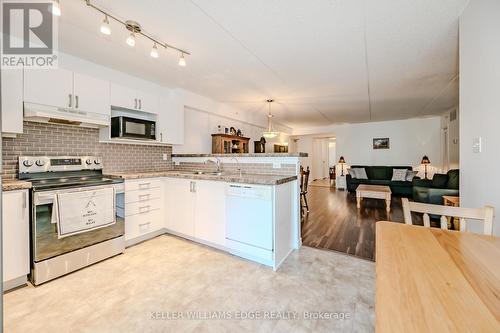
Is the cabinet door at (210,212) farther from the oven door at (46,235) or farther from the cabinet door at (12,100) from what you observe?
the cabinet door at (12,100)

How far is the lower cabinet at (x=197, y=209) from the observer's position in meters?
2.69

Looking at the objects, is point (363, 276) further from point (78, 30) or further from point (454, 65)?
point (78, 30)

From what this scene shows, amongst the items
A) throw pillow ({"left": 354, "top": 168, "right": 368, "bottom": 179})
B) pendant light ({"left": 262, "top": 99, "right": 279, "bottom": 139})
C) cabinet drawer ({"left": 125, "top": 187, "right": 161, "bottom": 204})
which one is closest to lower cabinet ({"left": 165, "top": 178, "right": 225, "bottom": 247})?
cabinet drawer ({"left": 125, "top": 187, "right": 161, "bottom": 204})

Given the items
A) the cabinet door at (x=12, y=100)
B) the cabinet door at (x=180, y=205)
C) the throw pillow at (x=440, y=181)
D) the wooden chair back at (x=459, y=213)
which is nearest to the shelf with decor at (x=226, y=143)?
the cabinet door at (x=180, y=205)

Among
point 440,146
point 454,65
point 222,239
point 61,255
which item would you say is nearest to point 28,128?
point 61,255

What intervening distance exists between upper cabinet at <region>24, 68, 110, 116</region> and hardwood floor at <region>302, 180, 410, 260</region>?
3222mm

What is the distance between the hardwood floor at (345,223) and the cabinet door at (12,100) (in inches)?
135

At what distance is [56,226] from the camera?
211 centimetres

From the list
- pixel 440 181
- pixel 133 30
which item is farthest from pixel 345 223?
pixel 133 30

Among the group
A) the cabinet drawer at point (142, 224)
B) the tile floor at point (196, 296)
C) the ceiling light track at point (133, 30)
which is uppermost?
the ceiling light track at point (133, 30)

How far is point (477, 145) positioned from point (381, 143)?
253 inches

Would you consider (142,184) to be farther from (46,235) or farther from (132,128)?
(46,235)

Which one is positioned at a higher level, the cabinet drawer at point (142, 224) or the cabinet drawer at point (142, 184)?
the cabinet drawer at point (142, 184)

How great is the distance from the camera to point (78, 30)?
7.11 feet
